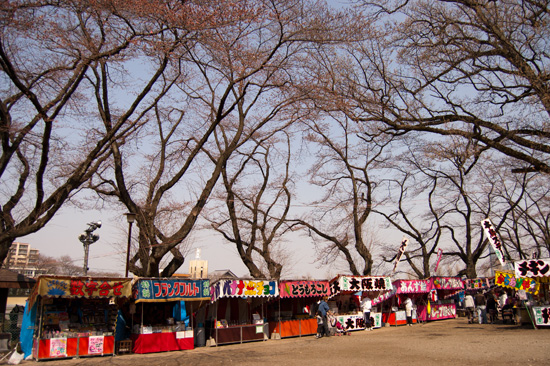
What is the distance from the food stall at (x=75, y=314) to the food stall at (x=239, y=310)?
3.75 meters

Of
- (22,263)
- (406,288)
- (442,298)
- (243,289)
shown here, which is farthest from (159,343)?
(22,263)

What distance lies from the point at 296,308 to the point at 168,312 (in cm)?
665

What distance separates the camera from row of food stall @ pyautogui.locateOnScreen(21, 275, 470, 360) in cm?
1365

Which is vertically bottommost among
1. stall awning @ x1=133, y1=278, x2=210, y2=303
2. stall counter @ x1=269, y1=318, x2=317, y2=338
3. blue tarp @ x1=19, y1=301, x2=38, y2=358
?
stall counter @ x1=269, y1=318, x2=317, y2=338

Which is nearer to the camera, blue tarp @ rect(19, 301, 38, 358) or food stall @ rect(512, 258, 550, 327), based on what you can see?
blue tarp @ rect(19, 301, 38, 358)

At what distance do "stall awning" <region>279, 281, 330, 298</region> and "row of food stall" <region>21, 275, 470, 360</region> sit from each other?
3 cm

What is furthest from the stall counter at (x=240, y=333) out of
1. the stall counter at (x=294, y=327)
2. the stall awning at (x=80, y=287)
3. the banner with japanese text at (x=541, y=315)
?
the banner with japanese text at (x=541, y=315)

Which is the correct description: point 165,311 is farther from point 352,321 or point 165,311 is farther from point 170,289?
point 352,321

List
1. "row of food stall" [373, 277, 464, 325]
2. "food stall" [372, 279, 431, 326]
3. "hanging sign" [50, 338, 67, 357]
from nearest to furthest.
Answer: "hanging sign" [50, 338, 67, 357] < "food stall" [372, 279, 431, 326] < "row of food stall" [373, 277, 464, 325]

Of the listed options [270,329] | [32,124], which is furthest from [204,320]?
[32,124]

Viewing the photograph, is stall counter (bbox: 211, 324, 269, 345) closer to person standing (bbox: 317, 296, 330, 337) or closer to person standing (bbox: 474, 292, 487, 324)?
person standing (bbox: 317, 296, 330, 337)

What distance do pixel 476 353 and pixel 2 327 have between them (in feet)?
54.1

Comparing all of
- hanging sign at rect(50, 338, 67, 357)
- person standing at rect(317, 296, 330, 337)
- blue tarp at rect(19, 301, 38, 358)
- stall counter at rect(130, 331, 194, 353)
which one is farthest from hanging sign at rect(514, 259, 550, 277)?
blue tarp at rect(19, 301, 38, 358)

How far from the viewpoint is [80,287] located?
13766 mm
